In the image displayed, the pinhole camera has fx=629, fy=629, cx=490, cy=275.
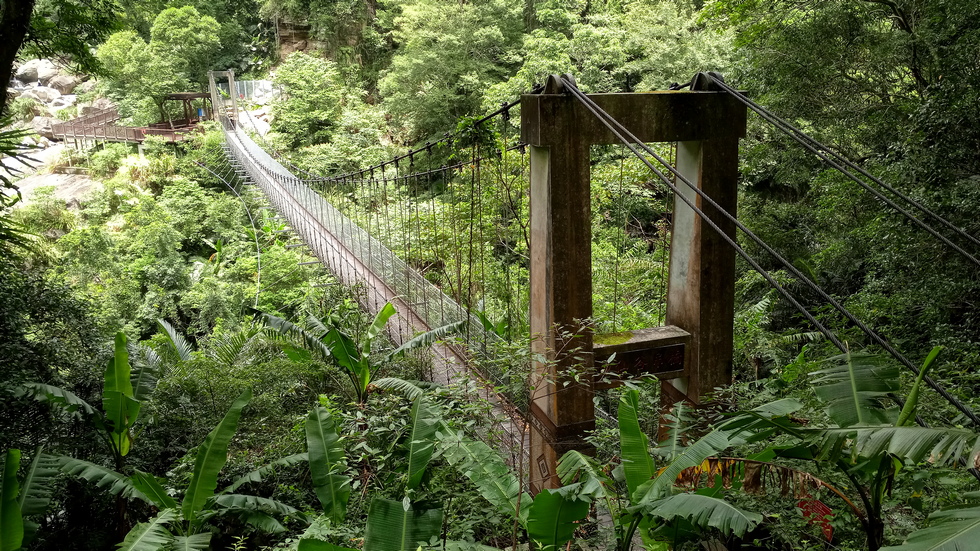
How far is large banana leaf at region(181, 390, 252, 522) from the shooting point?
3.02m

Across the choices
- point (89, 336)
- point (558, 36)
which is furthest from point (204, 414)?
point (558, 36)

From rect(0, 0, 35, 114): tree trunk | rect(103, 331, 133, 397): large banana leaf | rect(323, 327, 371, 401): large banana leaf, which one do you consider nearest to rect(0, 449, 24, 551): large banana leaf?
rect(103, 331, 133, 397): large banana leaf

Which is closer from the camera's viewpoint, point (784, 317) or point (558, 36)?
point (784, 317)

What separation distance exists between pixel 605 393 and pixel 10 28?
3538 mm

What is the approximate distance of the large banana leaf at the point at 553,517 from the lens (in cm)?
197

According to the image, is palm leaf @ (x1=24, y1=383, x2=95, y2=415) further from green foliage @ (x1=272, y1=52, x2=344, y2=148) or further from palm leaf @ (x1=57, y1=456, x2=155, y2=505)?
green foliage @ (x1=272, y1=52, x2=344, y2=148)

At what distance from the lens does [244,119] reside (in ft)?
62.3

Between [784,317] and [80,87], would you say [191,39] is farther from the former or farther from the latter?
[784,317]

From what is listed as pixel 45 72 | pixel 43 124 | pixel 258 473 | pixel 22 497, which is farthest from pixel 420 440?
pixel 45 72

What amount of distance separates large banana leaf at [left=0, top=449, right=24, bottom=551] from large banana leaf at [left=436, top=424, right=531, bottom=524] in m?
1.81

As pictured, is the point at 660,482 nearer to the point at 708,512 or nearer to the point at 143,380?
the point at 708,512

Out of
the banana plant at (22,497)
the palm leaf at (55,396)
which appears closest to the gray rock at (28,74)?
Answer: the palm leaf at (55,396)

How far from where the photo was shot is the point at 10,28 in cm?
286

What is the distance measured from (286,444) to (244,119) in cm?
1706
